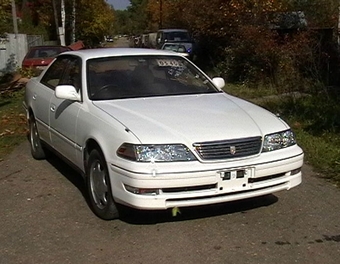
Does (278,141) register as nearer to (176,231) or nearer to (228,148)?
(228,148)

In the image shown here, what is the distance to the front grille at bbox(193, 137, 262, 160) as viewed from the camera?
462 centimetres

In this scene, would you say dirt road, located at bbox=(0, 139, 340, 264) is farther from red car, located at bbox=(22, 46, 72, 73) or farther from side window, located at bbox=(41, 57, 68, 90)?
red car, located at bbox=(22, 46, 72, 73)

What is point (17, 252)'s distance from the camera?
4.49 meters

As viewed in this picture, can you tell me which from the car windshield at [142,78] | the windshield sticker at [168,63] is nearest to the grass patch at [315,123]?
the car windshield at [142,78]

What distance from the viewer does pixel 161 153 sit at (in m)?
4.58

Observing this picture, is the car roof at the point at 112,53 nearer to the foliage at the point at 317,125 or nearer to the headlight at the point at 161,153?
the headlight at the point at 161,153

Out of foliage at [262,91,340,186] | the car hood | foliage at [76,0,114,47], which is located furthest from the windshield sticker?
foliage at [76,0,114,47]

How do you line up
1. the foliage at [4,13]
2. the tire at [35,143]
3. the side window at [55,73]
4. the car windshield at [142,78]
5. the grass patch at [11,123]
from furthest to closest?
the foliage at [4,13] → the grass patch at [11,123] → the tire at [35,143] → the side window at [55,73] → the car windshield at [142,78]

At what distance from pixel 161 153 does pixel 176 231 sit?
712 mm

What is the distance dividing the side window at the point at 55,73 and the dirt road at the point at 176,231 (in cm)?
142

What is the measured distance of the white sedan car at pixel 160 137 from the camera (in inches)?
181

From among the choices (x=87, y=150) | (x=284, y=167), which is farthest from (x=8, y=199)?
(x=284, y=167)

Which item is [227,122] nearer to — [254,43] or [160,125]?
[160,125]

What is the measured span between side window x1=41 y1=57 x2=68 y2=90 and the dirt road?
55.9 inches
